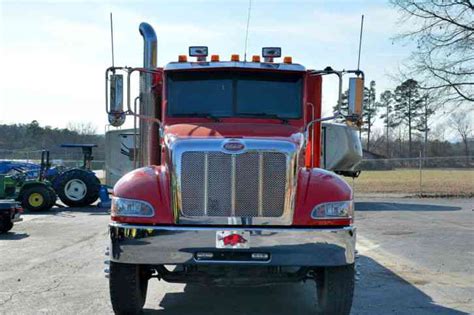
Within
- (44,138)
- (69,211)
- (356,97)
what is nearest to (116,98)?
(356,97)

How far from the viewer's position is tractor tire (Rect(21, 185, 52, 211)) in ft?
64.0

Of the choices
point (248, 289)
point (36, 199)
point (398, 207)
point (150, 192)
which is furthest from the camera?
point (398, 207)

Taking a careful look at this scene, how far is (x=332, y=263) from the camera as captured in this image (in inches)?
217

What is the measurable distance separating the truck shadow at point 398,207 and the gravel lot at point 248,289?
6.45m

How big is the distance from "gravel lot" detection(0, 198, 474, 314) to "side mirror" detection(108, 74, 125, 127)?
6.80ft

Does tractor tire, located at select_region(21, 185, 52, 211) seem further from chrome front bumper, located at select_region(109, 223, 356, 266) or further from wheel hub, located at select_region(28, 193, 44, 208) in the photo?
chrome front bumper, located at select_region(109, 223, 356, 266)

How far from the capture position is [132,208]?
5.62 meters

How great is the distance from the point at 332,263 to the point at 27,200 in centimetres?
1585

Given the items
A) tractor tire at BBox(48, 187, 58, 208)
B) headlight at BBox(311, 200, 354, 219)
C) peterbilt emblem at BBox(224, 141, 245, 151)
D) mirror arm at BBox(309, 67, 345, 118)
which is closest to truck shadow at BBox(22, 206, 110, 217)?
tractor tire at BBox(48, 187, 58, 208)

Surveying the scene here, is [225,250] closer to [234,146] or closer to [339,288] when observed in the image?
[234,146]

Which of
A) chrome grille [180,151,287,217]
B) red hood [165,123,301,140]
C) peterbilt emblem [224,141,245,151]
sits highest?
red hood [165,123,301,140]

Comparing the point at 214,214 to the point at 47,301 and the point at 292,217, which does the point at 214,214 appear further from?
the point at 47,301

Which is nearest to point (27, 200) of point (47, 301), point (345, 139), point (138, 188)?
point (345, 139)

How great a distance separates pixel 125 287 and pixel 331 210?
2087 mm
